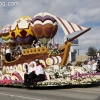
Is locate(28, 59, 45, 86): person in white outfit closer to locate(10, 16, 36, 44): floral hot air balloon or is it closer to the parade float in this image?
the parade float

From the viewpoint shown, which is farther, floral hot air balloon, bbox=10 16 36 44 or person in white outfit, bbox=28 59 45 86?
floral hot air balloon, bbox=10 16 36 44

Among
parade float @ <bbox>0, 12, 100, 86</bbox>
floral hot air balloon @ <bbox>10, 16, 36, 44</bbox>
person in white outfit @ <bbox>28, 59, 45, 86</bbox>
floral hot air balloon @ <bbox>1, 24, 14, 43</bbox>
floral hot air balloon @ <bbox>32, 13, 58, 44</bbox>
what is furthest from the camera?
floral hot air balloon @ <bbox>1, 24, 14, 43</bbox>

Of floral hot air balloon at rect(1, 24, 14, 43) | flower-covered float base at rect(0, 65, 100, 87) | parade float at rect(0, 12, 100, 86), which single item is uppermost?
floral hot air balloon at rect(1, 24, 14, 43)

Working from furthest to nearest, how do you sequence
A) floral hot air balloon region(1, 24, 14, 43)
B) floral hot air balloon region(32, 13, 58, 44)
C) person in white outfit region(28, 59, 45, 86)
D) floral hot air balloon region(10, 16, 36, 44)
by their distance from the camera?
floral hot air balloon region(1, 24, 14, 43), floral hot air balloon region(10, 16, 36, 44), floral hot air balloon region(32, 13, 58, 44), person in white outfit region(28, 59, 45, 86)

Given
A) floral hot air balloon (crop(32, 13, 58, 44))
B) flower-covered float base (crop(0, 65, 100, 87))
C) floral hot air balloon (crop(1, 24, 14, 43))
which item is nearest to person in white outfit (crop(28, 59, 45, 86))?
flower-covered float base (crop(0, 65, 100, 87))

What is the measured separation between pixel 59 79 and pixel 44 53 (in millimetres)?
4712

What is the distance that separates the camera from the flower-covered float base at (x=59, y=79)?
12.0 meters

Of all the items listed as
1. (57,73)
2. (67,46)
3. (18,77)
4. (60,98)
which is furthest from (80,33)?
(60,98)

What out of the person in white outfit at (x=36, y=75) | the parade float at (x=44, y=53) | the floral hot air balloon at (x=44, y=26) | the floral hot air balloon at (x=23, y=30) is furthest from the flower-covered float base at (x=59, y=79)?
the floral hot air balloon at (x=23, y=30)

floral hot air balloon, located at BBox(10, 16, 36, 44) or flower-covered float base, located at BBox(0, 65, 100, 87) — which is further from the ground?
floral hot air balloon, located at BBox(10, 16, 36, 44)

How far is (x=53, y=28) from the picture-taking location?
17.8 meters

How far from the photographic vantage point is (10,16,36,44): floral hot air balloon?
19.8m

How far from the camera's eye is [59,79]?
12.2 metres

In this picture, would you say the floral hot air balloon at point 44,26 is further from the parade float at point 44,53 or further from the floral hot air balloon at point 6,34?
the floral hot air balloon at point 6,34
